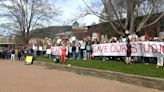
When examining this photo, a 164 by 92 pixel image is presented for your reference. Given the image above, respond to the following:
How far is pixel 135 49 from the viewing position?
78.6ft

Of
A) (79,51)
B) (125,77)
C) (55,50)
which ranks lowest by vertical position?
(125,77)

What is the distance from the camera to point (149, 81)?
15422mm

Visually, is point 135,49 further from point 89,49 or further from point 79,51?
point 79,51

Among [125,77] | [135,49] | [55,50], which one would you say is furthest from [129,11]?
[125,77]

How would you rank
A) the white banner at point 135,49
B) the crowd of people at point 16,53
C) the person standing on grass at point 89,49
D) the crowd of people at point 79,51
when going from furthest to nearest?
1. the crowd of people at point 16,53
2. the person standing on grass at point 89,49
3. the crowd of people at point 79,51
4. the white banner at point 135,49

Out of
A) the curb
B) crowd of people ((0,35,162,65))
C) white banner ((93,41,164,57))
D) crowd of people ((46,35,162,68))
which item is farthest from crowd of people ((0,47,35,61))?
the curb

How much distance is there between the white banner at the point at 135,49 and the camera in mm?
21750

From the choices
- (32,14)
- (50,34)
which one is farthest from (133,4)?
(50,34)

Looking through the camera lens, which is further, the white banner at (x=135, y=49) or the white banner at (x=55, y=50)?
the white banner at (x=55, y=50)

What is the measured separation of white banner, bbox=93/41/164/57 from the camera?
71.4 ft

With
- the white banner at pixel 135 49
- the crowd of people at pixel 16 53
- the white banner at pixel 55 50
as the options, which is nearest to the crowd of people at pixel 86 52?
the white banner at pixel 135 49

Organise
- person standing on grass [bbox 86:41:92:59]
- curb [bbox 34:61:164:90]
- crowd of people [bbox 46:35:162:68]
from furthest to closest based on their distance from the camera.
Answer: person standing on grass [bbox 86:41:92:59] → crowd of people [bbox 46:35:162:68] → curb [bbox 34:61:164:90]

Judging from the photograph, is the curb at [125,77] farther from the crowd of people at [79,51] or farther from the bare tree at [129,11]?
the bare tree at [129,11]

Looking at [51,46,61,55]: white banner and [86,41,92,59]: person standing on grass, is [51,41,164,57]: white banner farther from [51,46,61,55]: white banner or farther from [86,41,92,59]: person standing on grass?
[51,46,61,55]: white banner
